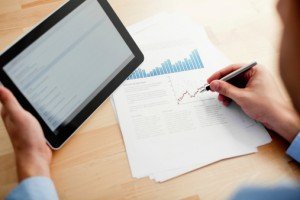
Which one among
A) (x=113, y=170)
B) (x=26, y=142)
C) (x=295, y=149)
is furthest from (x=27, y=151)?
(x=295, y=149)

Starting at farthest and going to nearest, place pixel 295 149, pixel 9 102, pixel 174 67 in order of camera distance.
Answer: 1. pixel 174 67
2. pixel 295 149
3. pixel 9 102

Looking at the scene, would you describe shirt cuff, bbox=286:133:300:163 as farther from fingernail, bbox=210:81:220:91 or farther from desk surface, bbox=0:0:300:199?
fingernail, bbox=210:81:220:91

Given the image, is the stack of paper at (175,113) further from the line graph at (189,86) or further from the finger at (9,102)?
the finger at (9,102)

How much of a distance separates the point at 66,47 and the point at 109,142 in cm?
21

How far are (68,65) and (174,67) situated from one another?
0.26 metres

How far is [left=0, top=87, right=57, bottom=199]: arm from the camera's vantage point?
60 centimetres

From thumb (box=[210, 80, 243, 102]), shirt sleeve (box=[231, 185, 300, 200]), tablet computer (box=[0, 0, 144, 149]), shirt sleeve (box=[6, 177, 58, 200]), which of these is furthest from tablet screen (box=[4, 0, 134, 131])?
shirt sleeve (box=[231, 185, 300, 200])

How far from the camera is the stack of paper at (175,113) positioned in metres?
0.69

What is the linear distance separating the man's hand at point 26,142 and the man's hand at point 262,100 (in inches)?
15.1

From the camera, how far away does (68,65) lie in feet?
2.23

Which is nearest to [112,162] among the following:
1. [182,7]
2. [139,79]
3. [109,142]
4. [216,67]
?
[109,142]

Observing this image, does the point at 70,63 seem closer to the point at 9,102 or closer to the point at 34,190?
the point at 9,102

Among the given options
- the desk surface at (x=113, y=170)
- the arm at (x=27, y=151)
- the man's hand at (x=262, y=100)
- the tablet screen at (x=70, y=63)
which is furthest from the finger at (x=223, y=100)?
the arm at (x=27, y=151)

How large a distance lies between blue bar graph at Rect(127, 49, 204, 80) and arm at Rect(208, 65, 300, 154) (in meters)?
0.06
